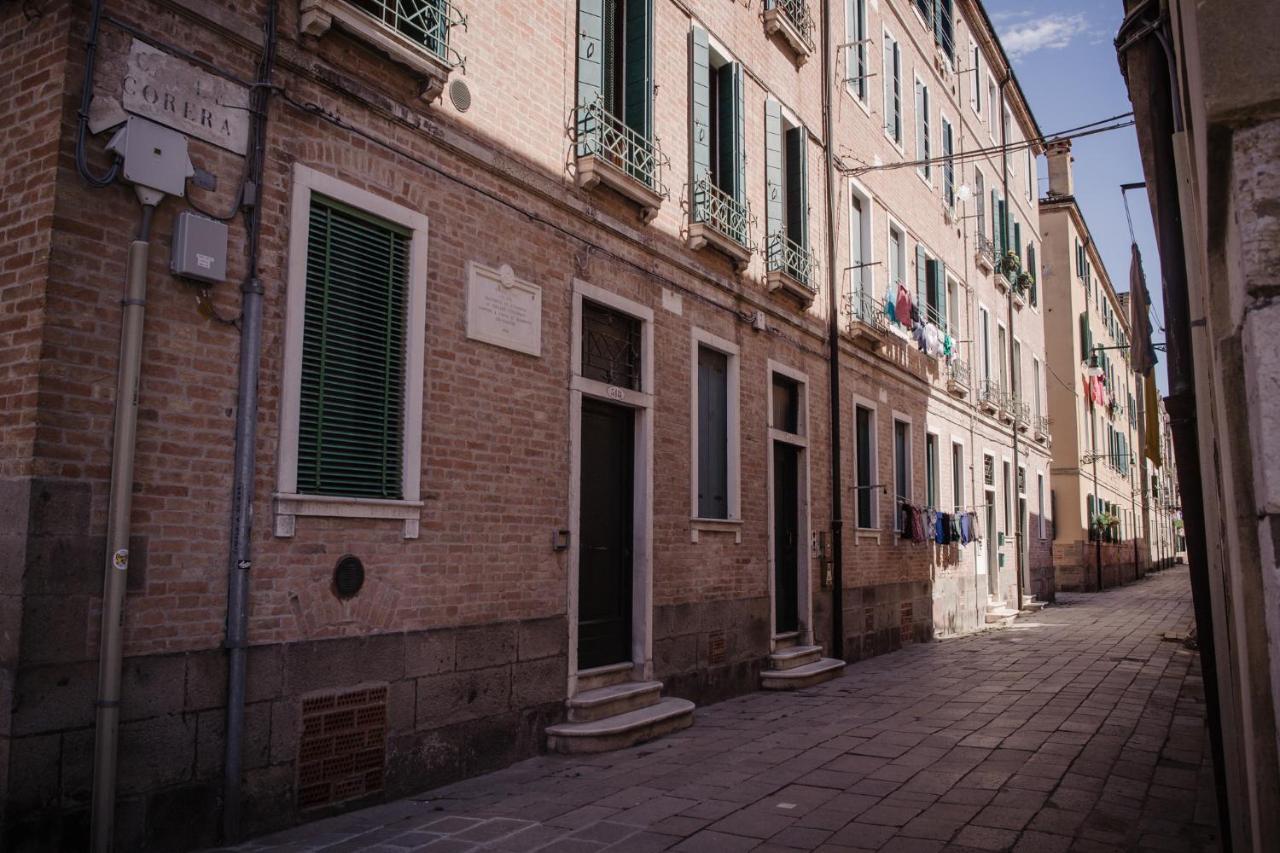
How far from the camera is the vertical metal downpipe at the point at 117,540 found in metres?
4.59

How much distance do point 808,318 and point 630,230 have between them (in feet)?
15.1

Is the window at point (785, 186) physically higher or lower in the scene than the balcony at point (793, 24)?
lower

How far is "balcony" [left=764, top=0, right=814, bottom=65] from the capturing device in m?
12.5

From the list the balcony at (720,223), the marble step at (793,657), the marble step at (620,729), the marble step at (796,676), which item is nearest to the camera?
the marble step at (620,729)

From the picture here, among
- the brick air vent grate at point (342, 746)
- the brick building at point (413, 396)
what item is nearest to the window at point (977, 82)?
the brick building at point (413, 396)

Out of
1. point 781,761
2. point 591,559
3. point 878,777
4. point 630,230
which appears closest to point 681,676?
point 591,559

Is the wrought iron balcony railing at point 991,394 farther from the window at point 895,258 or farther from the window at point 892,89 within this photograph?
the window at point 892,89

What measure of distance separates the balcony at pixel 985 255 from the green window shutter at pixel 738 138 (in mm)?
12466

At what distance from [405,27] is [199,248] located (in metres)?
2.72

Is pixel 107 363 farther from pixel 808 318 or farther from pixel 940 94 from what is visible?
pixel 940 94

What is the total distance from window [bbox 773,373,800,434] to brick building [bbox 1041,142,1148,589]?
19.4 m

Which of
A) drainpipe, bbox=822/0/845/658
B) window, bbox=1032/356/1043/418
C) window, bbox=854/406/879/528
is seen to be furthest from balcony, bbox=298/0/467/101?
window, bbox=1032/356/1043/418

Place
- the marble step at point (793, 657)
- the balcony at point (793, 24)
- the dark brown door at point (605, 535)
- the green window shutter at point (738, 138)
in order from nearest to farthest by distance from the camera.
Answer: the dark brown door at point (605, 535), the green window shutter at point (738, 138), the marble step at point (793, 657), the balcony at point (793, 24)

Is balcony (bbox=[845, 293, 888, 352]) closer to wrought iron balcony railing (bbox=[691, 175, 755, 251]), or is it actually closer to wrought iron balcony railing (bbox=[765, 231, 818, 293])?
wrought iron balcony railing (bbox=[765, 231, 818, 293])
